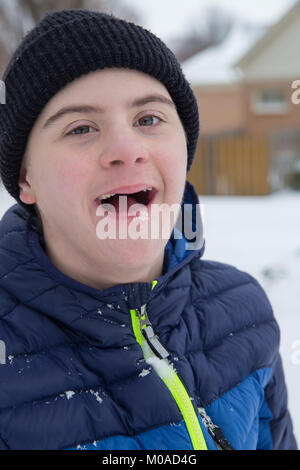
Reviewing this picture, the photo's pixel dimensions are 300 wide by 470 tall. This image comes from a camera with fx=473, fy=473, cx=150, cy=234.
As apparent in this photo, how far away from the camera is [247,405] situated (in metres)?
1.54

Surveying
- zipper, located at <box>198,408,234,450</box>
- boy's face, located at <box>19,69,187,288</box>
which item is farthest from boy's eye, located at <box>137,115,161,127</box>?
zipper, located at <box>198,408,234,450</box>

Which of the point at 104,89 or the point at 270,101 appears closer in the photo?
the point at 104,89

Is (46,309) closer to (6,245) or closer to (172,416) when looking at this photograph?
(6,245)

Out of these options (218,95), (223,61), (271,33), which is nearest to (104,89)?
(271,33)

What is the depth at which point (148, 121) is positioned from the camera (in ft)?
4.56

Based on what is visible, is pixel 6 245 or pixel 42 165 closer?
pixel 42 165

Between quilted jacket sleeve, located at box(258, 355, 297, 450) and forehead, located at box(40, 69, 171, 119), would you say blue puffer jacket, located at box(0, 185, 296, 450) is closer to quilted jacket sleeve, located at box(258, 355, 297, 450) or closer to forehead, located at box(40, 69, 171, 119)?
quilted jacket sleeve, located at box(258, 355, 297, 450)

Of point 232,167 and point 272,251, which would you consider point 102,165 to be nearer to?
point 272,251

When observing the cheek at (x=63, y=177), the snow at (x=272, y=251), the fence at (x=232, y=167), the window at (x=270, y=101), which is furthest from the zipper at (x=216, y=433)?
the window at (x=270, y=101)

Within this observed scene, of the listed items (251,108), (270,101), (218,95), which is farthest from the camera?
(218,95)

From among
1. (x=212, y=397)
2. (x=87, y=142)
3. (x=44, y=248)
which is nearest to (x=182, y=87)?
(x=87, y=142)

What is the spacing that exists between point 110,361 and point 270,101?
18760 mm
